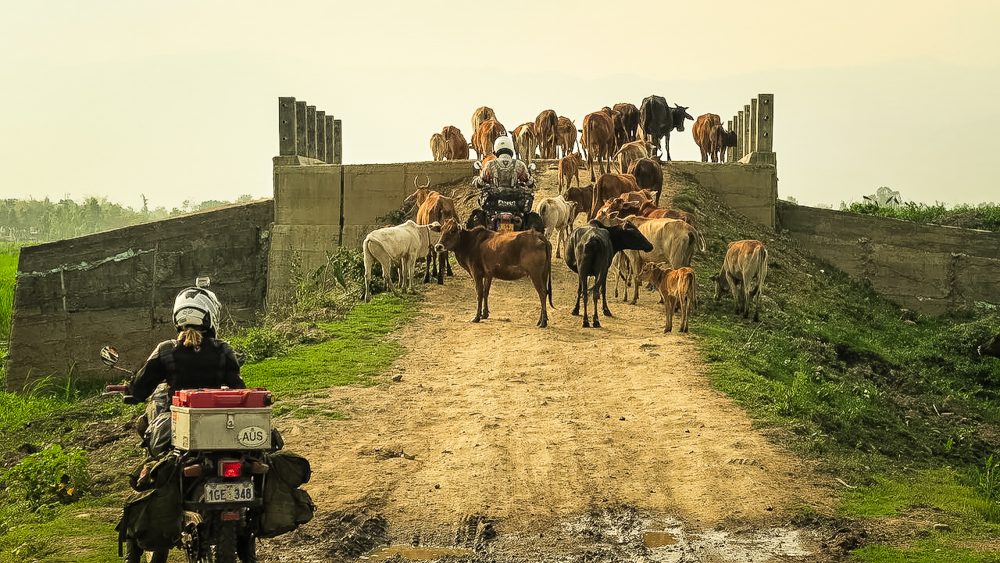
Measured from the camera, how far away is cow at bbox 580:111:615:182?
25.9 metres

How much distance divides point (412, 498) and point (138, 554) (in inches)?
105

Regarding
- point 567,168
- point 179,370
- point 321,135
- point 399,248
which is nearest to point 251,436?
point 179,370

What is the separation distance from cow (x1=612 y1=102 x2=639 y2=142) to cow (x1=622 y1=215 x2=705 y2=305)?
11219 millimetres

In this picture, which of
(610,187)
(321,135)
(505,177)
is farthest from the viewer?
(321,135)

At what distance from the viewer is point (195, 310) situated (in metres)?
7.64

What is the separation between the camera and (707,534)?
29.1ft

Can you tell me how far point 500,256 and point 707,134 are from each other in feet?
51.9

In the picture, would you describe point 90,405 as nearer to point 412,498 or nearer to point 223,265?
point 412,498

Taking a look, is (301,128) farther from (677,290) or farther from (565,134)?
(677,290)

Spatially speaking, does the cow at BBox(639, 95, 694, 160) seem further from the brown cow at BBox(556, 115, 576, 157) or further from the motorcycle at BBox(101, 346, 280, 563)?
the motorcycle at BBox(101, 346, 280, 563)

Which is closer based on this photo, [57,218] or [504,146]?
[504,146]

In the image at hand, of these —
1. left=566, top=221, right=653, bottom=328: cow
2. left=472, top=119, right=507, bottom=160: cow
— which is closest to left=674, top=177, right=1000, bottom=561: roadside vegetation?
left=566, top=221, right=653, bottom=328: cow

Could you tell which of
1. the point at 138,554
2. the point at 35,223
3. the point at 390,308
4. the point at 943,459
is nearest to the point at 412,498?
the point at 138,554

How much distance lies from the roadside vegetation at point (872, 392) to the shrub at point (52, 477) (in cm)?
571
